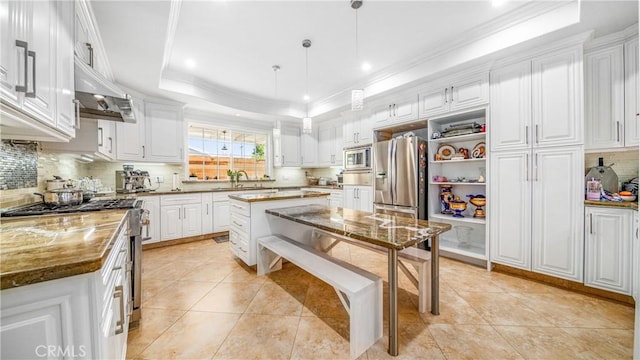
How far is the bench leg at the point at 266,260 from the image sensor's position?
2604mm

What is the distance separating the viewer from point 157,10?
1912mm

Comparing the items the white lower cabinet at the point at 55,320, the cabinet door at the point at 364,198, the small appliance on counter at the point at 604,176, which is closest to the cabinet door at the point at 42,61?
the white lower cabinet at the point at 55,320

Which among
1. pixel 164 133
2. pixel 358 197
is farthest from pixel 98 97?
pixel 358 197

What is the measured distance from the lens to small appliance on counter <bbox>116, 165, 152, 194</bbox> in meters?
3.51

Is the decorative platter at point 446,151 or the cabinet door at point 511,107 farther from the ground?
the cabinet door at point 511,107

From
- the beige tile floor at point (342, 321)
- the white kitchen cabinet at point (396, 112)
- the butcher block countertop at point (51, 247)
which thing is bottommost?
the beige tile floor at point (342, 321)

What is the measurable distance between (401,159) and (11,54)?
349 centimetres

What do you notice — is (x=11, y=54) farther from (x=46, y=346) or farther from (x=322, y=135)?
(x=322, y=135)

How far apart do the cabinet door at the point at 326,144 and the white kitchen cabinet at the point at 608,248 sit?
13.2 ft

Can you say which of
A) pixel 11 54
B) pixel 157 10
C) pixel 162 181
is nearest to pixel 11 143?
pixel 11 54

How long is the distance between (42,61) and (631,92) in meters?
4.33

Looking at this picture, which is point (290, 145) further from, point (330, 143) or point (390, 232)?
point (390, 232)

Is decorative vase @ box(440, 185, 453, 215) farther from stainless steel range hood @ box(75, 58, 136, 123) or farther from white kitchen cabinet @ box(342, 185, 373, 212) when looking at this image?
stainless steel range hood @ box(75, 58, 136, 123)

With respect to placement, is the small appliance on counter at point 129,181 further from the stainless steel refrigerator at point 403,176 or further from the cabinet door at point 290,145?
the stainless steel refrigerator at point 403,176
